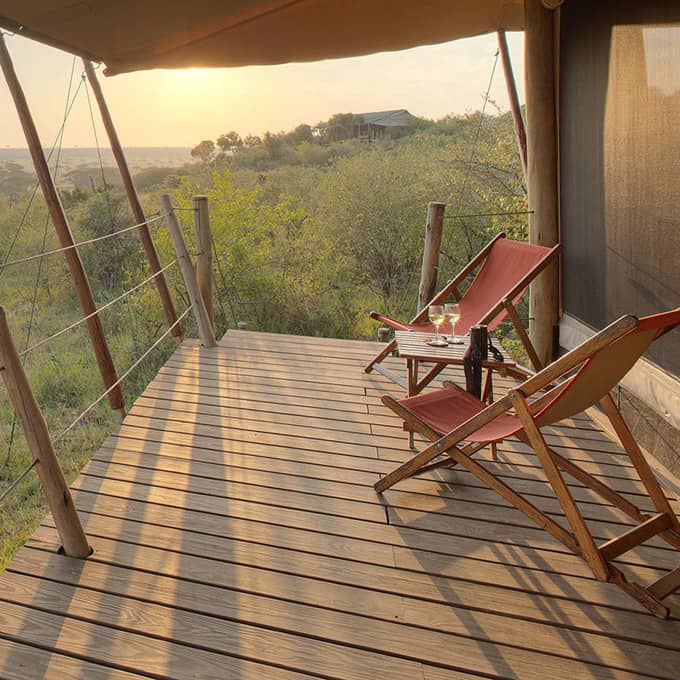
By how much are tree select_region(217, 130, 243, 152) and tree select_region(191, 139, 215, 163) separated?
21 cm

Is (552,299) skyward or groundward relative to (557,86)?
groundward

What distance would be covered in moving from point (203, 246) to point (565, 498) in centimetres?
281

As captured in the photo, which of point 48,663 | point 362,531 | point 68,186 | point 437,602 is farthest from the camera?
point 68,186

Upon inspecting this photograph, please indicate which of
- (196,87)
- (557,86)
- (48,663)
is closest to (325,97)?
(196,87)

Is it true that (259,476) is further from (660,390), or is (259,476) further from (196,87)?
(196,87)

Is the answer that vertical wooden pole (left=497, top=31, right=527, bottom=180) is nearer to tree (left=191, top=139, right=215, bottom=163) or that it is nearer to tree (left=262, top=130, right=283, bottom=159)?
tree (left=262, top=130, right=283, bottom=159)

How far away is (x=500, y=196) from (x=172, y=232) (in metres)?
4.78

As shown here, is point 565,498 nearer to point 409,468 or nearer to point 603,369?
point 603,369

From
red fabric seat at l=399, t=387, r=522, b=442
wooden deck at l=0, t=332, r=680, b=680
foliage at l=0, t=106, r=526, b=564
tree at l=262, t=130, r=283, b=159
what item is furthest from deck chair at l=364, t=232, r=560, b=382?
tree at l=262, t=130, r=283, b=159

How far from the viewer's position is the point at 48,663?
58.8 inches

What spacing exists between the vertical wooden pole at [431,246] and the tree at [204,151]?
12074 mm

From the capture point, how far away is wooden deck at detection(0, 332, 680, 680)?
1.50 m

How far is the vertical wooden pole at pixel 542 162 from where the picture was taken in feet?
11.3

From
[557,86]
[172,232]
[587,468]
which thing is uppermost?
[557,86]
